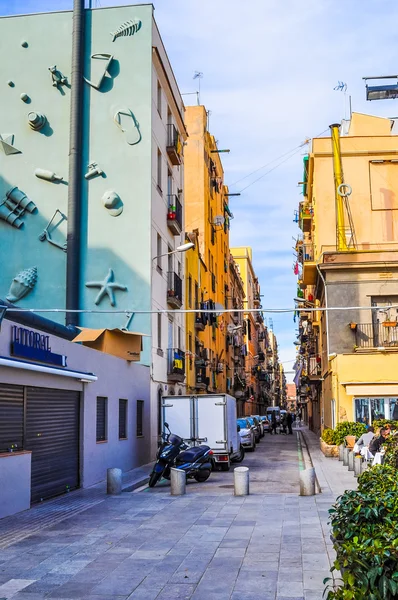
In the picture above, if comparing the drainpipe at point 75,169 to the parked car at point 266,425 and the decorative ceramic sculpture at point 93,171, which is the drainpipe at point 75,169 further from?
the parked car at point 266,425

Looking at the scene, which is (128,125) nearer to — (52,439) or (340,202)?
(340,202)

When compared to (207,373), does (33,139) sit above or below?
above

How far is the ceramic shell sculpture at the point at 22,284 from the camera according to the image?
27875 millimetres

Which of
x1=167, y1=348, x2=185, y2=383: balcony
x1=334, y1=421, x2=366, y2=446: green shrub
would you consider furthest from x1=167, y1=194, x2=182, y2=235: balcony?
x1=334, y1=421, x2=366, y2=446: green shrub

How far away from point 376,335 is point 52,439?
18.4m

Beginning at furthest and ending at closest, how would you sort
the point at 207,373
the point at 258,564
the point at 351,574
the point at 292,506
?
the point at 207,373, the point at 292,506, the point at 258,564, the point at 351,574

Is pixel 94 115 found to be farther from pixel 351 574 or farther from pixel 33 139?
pixel 351 574

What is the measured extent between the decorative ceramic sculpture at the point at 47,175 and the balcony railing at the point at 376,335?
14257 mm

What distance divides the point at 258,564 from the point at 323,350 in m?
28.8

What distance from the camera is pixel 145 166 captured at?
28.1m

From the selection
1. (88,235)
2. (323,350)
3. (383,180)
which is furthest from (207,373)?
(88,235)

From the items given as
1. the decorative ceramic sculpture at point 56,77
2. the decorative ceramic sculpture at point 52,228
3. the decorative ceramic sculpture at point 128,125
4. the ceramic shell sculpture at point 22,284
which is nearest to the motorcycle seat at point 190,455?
the ceramic shell sculpture at point 22,284

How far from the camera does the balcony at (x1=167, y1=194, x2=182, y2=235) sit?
31.1 meters

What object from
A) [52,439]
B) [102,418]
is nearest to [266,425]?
[102,418]
